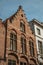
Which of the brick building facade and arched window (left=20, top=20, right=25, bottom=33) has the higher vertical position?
arched window (left=20, top=20, right=25, bottom=33)

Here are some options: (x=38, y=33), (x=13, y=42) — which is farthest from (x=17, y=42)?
(x=38, y=33)

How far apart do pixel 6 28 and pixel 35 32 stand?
27.6ft

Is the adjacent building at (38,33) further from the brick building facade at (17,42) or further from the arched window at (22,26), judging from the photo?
the arched window at (22,26)

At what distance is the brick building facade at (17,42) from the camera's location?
2211 centimetres

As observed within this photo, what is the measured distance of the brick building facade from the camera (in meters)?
22.1

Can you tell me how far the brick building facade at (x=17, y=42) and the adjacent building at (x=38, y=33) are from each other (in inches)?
53.7

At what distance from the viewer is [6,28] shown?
2336cm

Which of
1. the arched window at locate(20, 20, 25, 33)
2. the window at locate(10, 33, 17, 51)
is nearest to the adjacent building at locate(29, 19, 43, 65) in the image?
the arched window at locate(20, 20, 25, 33)

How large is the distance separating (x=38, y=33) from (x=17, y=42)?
7766 millimetres

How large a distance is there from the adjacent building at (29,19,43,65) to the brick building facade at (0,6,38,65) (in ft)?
4.47

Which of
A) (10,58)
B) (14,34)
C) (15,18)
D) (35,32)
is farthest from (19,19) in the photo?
(10,58)

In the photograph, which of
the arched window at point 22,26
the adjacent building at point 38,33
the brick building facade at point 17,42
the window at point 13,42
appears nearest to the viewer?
the brick building facade at point 17,42

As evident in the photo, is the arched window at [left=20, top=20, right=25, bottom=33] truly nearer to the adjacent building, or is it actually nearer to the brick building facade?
the brick building facade

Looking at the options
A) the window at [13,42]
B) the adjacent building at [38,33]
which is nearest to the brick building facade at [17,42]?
the window at [13,42]
